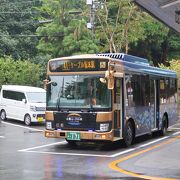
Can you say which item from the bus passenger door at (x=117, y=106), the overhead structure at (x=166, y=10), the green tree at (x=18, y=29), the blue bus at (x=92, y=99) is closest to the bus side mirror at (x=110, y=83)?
the blue bus at (x=92, y=99)

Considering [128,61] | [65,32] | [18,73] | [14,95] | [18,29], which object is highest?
[18,29]

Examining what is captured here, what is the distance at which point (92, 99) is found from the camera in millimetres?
14820

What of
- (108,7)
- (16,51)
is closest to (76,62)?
(108,7)

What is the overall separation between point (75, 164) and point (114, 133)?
3.17 m

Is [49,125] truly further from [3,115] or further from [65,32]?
[65,32]

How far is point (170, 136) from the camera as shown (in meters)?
19.9

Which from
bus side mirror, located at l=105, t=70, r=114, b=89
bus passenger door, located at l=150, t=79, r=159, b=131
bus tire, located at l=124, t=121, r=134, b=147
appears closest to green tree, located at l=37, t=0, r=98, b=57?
bus passenger door, located at l=150, t=79, r=159, b=131

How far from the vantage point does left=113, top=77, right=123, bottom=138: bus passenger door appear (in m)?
15.1

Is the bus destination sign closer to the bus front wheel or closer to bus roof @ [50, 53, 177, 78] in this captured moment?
bus roof @ [50, 53, 177, 78]

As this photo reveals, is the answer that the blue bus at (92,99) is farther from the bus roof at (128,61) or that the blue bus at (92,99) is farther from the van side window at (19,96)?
the van side window at (19,96)

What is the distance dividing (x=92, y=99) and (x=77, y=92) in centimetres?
57

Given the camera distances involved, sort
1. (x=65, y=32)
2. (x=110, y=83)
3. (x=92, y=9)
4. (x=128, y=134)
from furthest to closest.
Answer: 1. (x=65, y=32)
2. (x=92, y=9)
3. (x=128, y=134)
4. (x=110, y=83)

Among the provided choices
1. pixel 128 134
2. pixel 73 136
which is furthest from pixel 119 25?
pixel 73 136

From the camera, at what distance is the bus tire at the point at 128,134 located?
15.8 meters
